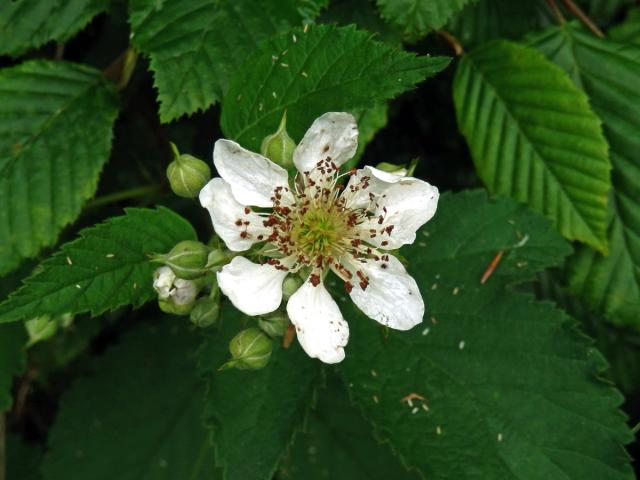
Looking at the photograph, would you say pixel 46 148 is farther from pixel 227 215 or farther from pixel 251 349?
pixel 251 349

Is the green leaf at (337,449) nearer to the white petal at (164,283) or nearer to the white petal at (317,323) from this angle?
the white petal at (317,323)

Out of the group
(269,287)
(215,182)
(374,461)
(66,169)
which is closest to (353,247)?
(269,287)

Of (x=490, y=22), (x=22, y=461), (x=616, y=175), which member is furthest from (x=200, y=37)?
(x=22, y=461)

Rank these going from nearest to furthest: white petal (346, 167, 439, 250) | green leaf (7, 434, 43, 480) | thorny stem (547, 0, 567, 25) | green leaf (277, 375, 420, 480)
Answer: white petal (346, 167, 439, 250) → thorny stem (547, 0, 567, 25) → green leaf (277, 375, 420, 480) → green leaf (7, 434, 43, 480)

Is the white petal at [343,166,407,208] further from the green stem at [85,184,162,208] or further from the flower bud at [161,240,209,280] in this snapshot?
the green stem at [85,184,162,208]

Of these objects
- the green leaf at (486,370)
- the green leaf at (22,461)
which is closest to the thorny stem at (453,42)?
the green leaf at (486,370)

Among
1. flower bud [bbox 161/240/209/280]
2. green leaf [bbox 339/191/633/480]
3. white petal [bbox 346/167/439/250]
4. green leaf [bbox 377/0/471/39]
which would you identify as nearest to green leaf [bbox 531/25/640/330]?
green leaf [bbox 339/191/633/480]
